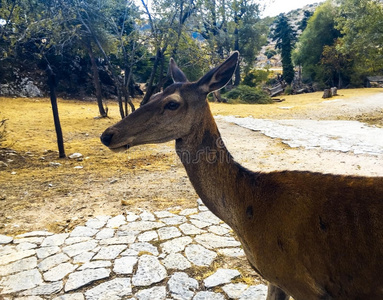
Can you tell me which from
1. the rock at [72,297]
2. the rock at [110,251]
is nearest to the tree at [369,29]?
the rock at [110,251]

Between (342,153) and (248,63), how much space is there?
98.4 feet

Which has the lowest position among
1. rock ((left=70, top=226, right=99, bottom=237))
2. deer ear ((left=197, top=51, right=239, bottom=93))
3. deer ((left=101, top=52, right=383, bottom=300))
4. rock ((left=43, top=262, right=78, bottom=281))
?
rock ((left=43, top=262, right=78, bottom=281))

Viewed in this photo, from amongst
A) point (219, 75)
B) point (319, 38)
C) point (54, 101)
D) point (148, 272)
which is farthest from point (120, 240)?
point (319, 38)

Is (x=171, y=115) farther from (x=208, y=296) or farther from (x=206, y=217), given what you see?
(x=206, y=217)

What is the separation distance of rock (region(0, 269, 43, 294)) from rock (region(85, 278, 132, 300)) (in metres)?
0.74

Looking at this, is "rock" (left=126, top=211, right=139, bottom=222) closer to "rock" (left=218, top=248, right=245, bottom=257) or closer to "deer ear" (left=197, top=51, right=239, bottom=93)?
"rock" (left=218, top=248, right=245, bottom=257)

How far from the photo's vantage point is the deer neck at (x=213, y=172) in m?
2.31

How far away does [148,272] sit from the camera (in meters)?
3.56

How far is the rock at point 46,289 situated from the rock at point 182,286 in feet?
4.36

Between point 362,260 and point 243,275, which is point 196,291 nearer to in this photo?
point 243,275

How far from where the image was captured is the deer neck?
231cm

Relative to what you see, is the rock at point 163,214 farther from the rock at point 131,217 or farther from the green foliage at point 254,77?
the green foliage at point 254,77

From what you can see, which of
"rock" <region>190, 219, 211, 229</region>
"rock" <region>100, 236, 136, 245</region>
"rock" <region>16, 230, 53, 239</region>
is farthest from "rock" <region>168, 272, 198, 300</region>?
"rock" <region>16, 230, 53, 239</region>

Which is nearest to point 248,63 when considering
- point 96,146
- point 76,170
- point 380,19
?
point 380,19
